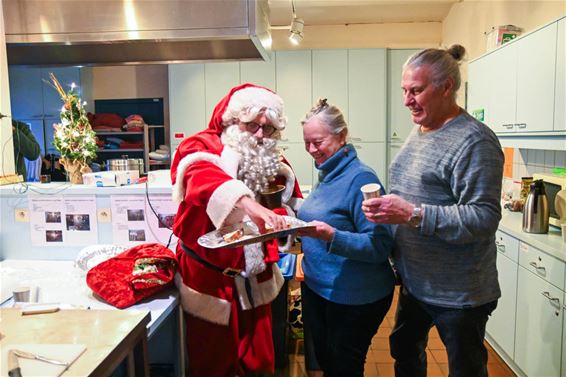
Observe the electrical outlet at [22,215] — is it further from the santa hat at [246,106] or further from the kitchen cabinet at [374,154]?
the kitchen cabinet at [374,154]

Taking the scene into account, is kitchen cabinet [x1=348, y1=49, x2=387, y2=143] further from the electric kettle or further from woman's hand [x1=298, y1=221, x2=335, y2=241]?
woman's hand [x1=298, y1=221, x2=335, y2=241]

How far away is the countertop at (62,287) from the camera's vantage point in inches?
53.2

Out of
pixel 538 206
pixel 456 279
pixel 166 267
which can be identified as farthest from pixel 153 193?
pixel 538 206

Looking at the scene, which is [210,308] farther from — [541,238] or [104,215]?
[541,238]

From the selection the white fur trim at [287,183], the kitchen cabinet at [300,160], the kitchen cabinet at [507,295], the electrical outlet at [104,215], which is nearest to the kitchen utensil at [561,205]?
the kitchen cabinet at [507,295]

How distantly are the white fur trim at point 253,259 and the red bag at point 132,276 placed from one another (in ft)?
0.90

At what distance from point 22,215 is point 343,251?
145cm

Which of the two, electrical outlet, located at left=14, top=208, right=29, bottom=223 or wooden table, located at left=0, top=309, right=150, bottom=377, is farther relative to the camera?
electrical outlet, located at left=14, top=208, right=29, bottom=223

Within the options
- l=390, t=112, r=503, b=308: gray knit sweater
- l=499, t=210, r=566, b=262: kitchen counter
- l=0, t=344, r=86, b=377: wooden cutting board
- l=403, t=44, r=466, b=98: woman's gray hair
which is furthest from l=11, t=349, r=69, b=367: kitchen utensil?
l=499, t=210, r=566, b=262: kitchen counter

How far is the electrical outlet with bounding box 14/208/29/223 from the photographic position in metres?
1.88

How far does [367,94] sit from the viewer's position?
16.1 feet

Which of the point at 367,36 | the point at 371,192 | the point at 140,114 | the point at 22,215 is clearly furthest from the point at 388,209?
the point at 140,114

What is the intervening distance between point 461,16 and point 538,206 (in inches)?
115

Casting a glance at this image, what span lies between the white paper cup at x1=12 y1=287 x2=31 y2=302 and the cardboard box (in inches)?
25.2
